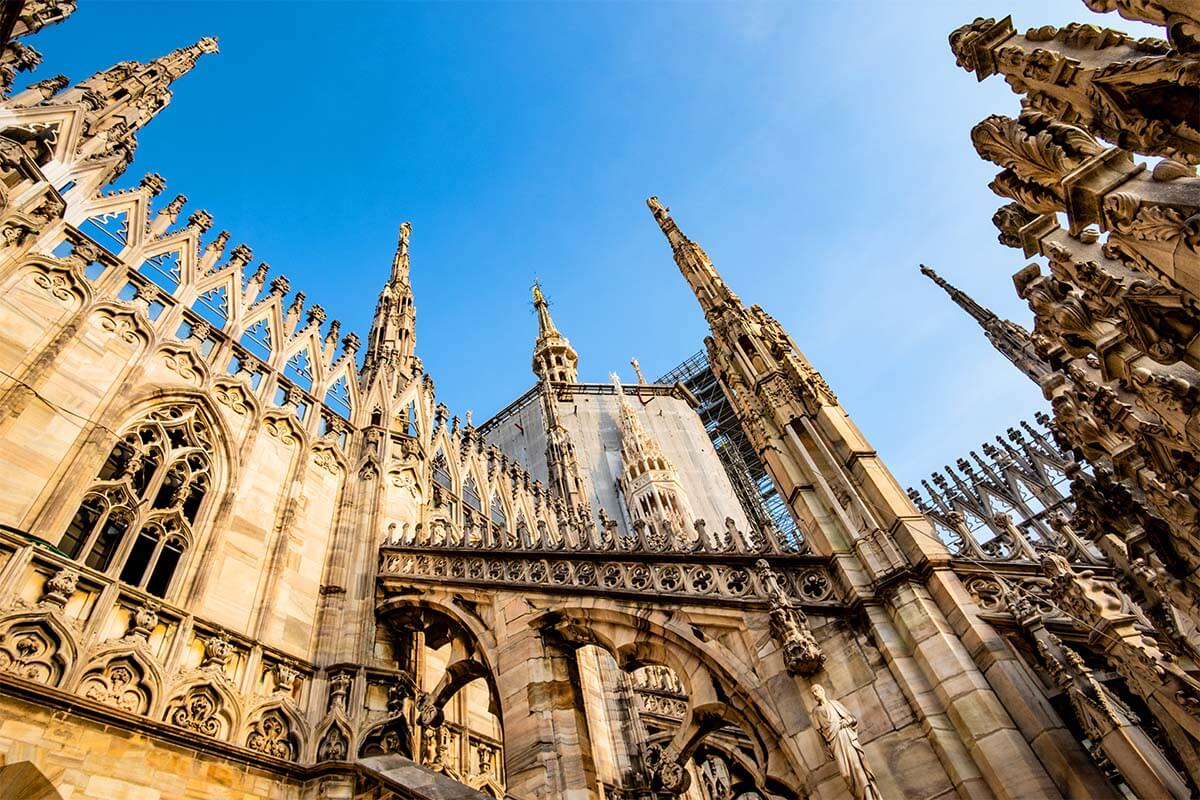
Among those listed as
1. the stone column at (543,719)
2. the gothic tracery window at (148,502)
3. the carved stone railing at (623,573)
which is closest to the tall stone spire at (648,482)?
the carved stone railing at (623,573)

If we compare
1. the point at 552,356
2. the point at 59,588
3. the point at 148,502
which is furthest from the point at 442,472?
the point at 552,356

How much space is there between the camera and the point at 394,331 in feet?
55.4

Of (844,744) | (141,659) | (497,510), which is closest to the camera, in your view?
(844,744)

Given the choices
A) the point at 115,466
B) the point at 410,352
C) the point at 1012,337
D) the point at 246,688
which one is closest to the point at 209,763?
the point at 246,688

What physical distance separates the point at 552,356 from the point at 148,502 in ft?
92.6

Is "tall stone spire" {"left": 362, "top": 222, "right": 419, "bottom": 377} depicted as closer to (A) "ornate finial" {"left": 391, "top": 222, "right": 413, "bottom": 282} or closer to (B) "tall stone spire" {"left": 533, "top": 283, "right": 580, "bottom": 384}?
(A) "ornate finial" {"left": 391, "top": 222, "right": 413, "bottom": 282}

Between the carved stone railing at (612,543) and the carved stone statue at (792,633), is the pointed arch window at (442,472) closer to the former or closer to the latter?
the carved stone railing at (612,543)

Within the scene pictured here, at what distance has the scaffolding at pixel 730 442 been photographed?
34.5 m

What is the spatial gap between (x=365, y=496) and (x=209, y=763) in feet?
17.2

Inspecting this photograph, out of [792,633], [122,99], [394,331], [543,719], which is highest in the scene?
[122,99]

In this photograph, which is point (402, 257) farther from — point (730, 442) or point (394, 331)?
point (730, 442)

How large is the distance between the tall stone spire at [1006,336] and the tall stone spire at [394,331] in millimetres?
18199

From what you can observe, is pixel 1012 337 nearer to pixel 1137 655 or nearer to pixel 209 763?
pixel 1137 655

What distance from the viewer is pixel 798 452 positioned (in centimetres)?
910
